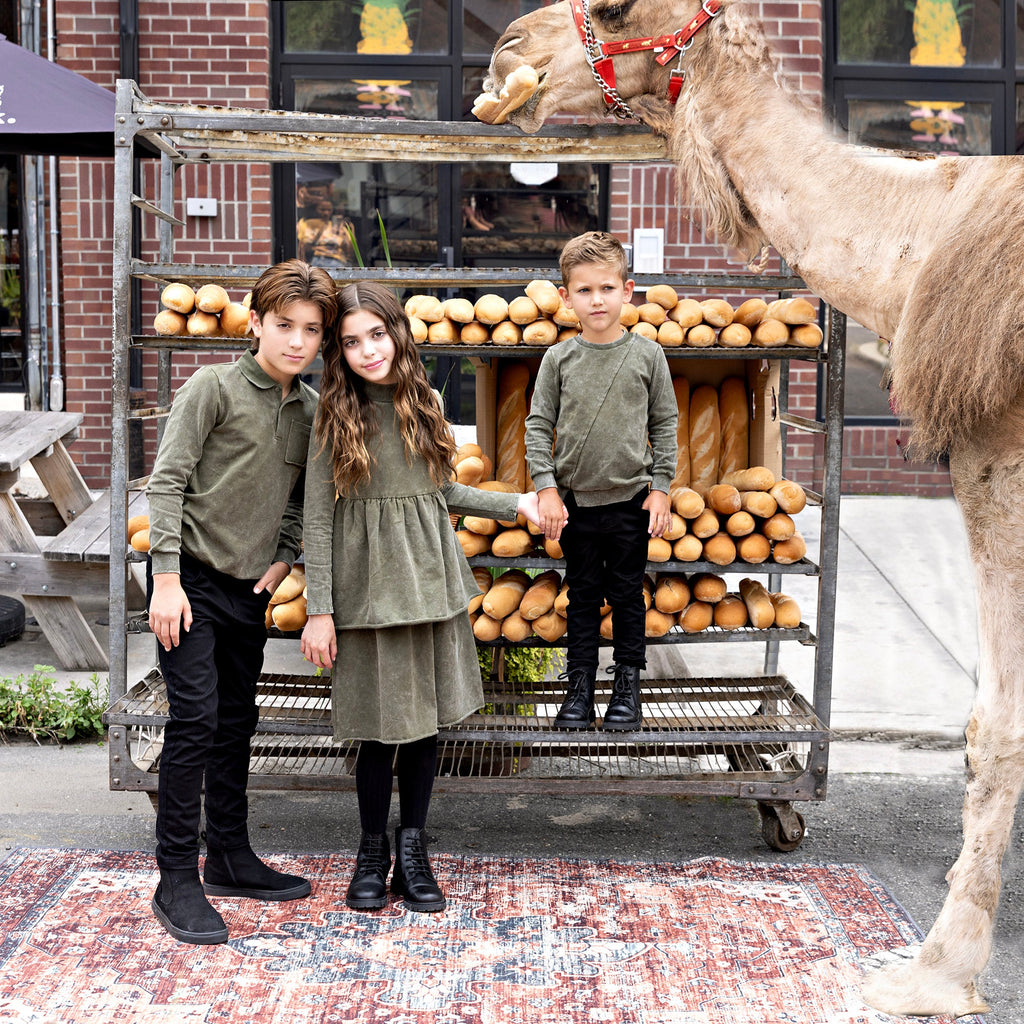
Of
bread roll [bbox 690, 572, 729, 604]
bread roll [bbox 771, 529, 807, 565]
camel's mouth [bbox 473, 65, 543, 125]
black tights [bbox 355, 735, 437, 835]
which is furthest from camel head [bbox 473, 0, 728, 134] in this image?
black tights [bbox 355, 735, 437, 835]

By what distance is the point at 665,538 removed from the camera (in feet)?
12.9

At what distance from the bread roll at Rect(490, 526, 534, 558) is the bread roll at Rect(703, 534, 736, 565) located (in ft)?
2.07

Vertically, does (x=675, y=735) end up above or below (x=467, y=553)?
below

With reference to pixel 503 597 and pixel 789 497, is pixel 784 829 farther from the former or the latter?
pixel 503 597

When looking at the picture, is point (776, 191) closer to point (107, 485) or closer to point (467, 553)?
point (467, 553)

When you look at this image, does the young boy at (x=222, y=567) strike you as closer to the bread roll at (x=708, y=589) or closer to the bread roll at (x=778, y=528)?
the bread roll at (x=708, y=589)

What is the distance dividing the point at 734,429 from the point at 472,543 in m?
1.17

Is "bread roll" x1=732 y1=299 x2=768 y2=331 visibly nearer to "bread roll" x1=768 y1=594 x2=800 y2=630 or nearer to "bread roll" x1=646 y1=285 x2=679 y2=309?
"bread roll" x1=646 y1=285 x2=679 y2=309

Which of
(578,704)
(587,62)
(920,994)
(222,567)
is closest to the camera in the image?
(920,994)

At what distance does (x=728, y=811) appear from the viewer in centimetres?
440

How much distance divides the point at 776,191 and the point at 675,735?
1.74 meters

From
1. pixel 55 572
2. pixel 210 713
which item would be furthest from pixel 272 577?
pixel 55 572

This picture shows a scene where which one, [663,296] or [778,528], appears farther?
[663,296]

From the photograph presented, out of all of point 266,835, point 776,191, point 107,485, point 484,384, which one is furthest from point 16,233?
point 776,191
